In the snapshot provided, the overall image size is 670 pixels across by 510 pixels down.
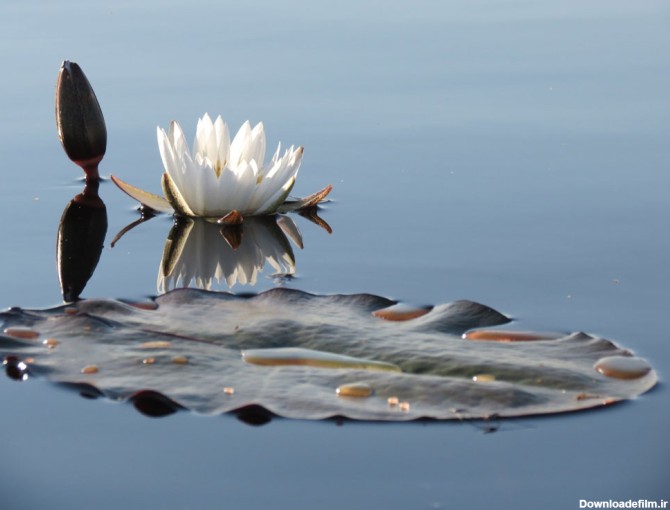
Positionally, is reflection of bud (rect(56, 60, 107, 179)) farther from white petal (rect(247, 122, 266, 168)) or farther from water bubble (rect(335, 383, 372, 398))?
water bubble (rect(335, 383, 372, 398))

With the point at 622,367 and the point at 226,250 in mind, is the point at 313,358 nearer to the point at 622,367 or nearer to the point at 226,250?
the point at 622,367

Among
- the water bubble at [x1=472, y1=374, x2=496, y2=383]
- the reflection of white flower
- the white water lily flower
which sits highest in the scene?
the white water lily flower

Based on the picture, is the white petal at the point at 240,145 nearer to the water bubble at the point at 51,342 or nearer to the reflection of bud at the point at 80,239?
the reflection of bud at the point at 80,239

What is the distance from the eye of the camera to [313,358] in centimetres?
210

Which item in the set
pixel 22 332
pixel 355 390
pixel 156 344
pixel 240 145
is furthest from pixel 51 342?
pixel 240 145

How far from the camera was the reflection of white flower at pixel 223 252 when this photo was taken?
264 cm

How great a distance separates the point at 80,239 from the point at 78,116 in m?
0.52

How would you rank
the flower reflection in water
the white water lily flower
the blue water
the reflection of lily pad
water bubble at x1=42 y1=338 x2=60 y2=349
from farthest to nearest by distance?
the white water lily flower
the flower reflection in water
water bubble at x1=42 y1=338 x2=60 y2=349
the reflection of lily pad
the blue water

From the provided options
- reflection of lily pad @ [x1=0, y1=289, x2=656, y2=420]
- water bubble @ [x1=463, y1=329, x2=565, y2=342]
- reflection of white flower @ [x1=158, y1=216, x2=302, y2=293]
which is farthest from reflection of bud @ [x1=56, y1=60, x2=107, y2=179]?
water bubble @ [x1=463, y1=329, x2=565, y2=342]

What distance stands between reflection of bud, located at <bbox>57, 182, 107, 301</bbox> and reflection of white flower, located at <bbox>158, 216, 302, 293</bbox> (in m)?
0.18

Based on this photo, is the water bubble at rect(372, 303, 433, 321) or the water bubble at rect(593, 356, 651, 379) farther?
the water bubble at rect(372, 303, 433, 321)

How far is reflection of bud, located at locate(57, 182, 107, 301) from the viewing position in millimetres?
2648

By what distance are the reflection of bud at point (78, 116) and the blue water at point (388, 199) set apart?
113mm

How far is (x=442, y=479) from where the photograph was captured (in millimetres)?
1754
